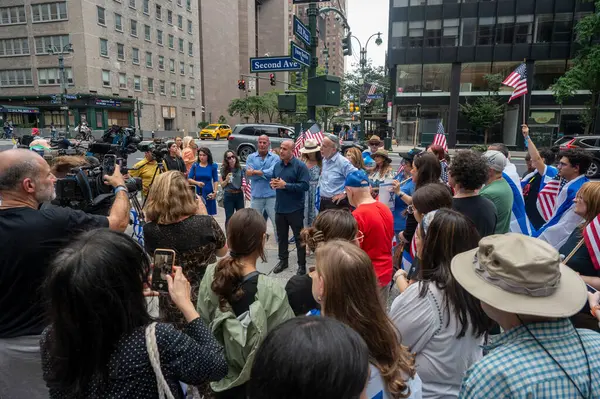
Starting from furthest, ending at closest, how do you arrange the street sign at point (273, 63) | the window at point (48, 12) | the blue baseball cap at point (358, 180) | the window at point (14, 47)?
the window at point (14, 47)
the window at point (48, 12)
the street sign at point (273, 63)
the blue baseball cap at point (358, 180)

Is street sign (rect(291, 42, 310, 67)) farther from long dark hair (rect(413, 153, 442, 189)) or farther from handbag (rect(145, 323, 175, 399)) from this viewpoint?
handbag (rect(145, 323, 175, 399))

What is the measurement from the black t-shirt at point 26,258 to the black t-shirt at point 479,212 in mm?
3068

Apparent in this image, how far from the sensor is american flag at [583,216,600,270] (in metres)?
2.63

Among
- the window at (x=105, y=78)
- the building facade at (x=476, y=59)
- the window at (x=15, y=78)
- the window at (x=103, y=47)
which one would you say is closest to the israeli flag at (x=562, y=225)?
the building facade at (x=476, y=59)

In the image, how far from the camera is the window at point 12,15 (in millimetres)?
43469

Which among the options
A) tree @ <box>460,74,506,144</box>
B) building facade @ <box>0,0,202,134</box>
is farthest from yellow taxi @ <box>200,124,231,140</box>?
tree @ <box>460,74,506,144</box>

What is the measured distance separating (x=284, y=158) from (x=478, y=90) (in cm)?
3376

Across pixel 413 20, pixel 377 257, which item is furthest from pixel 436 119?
pixel 377 257

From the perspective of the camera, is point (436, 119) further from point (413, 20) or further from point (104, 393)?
point (104, 393)

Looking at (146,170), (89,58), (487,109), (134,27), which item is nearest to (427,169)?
(146,170)

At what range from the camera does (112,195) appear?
3258 millimetres

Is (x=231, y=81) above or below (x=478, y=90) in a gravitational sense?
above

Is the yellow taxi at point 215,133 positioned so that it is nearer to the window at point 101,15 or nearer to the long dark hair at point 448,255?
the window at point 101,15

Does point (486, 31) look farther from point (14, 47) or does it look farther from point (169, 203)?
point (14, 47)
